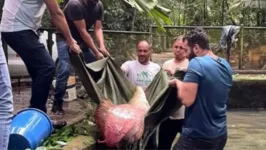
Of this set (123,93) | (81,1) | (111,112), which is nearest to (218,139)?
(111,112)

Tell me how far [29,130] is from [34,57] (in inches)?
31.6

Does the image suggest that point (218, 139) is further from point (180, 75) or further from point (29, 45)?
point (29, 45)

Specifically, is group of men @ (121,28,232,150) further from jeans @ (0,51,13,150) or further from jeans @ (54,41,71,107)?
jeans @ (54,41,71,107)

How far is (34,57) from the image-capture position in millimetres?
5258

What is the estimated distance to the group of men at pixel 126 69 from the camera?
14.9 feet

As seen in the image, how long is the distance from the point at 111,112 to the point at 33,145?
1.11 m

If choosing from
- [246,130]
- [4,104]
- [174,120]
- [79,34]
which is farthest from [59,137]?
[246,130]

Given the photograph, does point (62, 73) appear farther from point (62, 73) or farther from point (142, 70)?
point (142, 70)

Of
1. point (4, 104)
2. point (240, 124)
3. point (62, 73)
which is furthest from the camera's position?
point (240, 124)

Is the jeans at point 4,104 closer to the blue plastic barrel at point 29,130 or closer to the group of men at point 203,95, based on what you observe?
the blue plastic barrel at point 29,130

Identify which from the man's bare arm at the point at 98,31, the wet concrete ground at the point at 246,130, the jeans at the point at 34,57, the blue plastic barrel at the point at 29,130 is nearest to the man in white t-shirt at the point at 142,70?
the man's bare arm at the point at 98,31

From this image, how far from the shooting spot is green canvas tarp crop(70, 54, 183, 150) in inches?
226

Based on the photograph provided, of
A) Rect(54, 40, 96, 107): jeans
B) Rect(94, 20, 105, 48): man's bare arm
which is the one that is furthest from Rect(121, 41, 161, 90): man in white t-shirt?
Rect(54, 40, 96, 107): jeans

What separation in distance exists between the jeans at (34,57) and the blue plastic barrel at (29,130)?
0.41 metres
